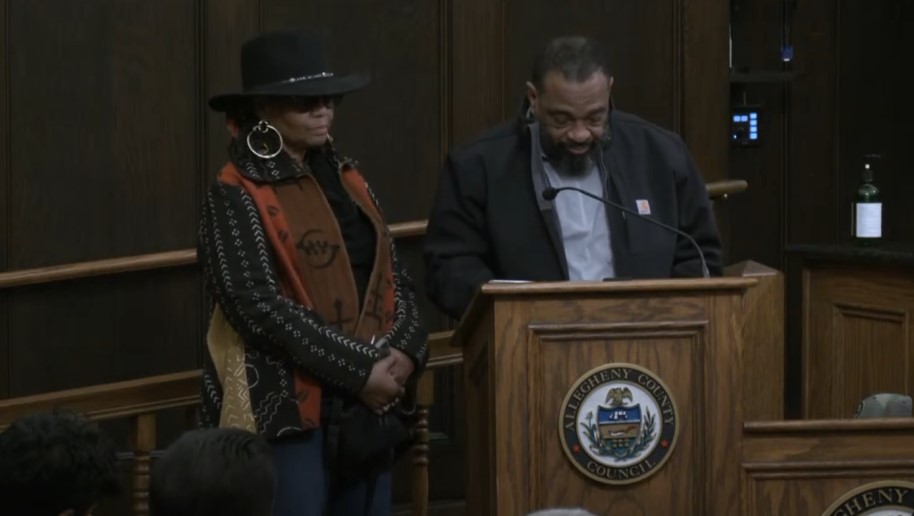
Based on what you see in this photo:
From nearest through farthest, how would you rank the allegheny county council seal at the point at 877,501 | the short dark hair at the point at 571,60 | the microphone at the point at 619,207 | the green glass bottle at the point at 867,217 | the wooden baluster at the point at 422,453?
the allegheny county council seal at the point at 877,501
the microphone at the point at 619,207
the short dark hair at the point at 571,60
the wooden baluster at the point at 422,453
the green glass bottle at the point at 867,217

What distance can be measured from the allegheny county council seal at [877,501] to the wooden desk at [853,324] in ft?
4.66

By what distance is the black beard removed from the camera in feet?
14.0

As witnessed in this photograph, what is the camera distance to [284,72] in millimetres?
4152

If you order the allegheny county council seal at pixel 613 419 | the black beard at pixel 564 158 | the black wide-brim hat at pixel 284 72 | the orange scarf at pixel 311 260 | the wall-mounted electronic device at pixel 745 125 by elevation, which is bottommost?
the allegheny county council seal at pixel 613 419

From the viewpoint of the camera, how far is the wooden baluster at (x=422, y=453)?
4.95 metres

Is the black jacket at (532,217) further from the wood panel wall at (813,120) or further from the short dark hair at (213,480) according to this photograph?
the wood panel wall at (813,120)

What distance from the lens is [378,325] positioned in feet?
13.6

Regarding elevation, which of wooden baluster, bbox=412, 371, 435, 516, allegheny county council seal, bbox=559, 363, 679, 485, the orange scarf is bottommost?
wooden baluster, bbox=412, 371, 435, 516

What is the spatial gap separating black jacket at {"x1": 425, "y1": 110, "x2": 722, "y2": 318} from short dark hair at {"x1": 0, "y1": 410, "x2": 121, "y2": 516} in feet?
5.08

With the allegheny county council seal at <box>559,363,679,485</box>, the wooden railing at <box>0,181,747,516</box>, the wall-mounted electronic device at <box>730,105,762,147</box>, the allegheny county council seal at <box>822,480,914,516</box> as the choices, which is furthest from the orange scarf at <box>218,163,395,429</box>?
the wall-mounted electronic device at <box>730,105,762,147</box>

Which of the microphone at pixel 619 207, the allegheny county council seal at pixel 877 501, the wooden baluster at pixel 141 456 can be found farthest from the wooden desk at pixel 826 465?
the wooden baluster at pixel 141 456

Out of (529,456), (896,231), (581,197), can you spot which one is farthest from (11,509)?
(896,231)

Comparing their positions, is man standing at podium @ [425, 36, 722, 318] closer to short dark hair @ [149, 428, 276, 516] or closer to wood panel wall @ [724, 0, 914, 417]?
short dark hair @ [149, 428, 276, 516]

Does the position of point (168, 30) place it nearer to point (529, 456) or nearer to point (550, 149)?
point (550, 149)
